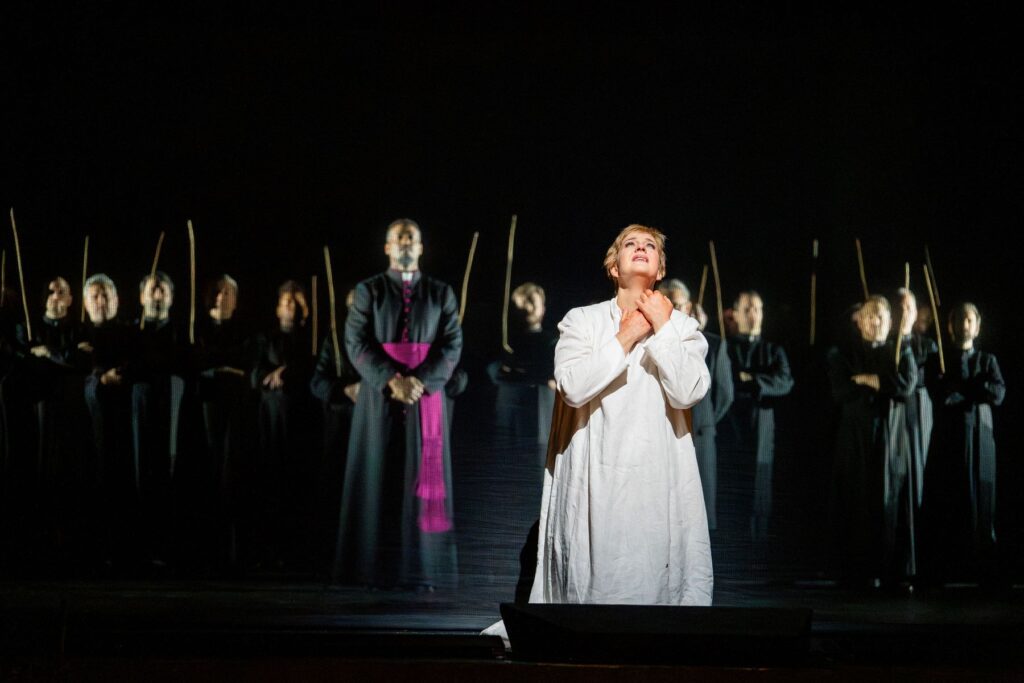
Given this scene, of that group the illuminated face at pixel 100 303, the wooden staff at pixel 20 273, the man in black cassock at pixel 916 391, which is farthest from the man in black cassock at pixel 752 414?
the wooden staff at pixel 20 273

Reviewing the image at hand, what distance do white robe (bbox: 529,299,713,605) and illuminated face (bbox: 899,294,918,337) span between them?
6.58ft

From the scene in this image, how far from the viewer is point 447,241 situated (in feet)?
16.1

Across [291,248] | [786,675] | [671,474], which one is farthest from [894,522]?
[786,675]

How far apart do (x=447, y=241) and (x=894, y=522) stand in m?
2.37

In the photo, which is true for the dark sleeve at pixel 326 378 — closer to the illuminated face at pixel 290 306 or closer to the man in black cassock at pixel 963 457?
the illuminated face at pixel 290 306

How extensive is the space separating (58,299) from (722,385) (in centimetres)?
303

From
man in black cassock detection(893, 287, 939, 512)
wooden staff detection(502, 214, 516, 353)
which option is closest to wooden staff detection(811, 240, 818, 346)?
man in black cassock detection(893, 287, 939, 512)

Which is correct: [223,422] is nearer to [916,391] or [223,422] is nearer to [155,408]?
[155,408]

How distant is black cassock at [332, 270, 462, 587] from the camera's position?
4.79 metres

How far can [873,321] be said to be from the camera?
507cm

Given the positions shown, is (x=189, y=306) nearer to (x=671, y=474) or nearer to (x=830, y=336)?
(x=671, y=474)

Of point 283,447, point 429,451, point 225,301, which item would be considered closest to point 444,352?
point 429,451

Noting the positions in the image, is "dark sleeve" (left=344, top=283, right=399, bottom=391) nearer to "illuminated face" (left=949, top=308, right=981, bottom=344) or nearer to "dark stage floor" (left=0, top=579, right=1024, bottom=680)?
"dark stage floor" (left=0, top=579, right=1024, bottom=680)

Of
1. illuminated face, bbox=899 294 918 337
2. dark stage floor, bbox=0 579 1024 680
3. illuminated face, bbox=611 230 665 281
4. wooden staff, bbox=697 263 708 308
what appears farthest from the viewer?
illuminated face, bbox=899 294 918 337
